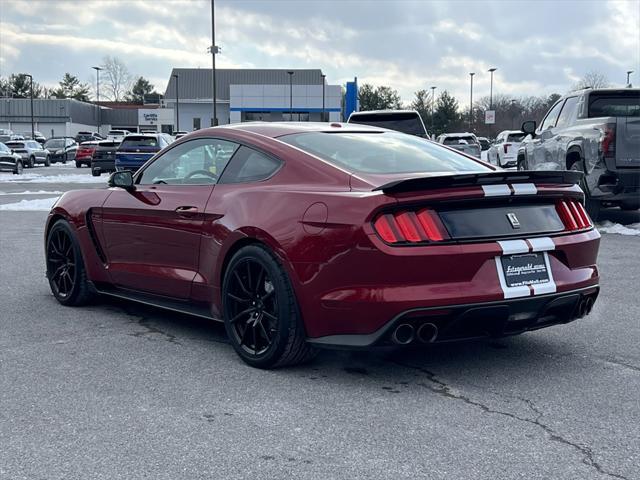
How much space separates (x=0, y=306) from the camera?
267 inches

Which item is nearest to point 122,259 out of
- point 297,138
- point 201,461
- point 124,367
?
point 124,367

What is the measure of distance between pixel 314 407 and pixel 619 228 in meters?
9.27

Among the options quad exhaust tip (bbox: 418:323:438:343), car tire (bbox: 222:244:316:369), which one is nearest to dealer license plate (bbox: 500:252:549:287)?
quad exhaust tip (bbox: 418:323:438:343)

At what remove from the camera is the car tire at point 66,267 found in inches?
259

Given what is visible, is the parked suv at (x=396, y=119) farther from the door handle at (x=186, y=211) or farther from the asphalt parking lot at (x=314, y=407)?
the door handle at (x=186, y=211)

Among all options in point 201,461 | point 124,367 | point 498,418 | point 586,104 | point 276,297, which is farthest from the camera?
point 586,104

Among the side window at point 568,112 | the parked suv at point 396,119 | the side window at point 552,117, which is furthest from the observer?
the parked suv at point 396,119

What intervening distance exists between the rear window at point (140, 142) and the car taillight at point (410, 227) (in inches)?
972

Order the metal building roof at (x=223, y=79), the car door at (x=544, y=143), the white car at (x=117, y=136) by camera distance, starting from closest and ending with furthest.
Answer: the car door at (x=544, y=143)
the white car at (x=117, y=136)
the metal building roof at (x=223, y=79)

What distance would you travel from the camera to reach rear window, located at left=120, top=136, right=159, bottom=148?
2803 centimetres

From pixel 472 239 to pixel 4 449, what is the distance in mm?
2491

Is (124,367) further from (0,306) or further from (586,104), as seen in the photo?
(586,104)

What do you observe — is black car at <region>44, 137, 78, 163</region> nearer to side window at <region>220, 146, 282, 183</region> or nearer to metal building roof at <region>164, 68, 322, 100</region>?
metal building roof at <region>164, 68, 322, 100</region>

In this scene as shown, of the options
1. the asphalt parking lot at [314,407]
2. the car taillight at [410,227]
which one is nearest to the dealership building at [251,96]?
the asphalt parking lot at [314,407]
